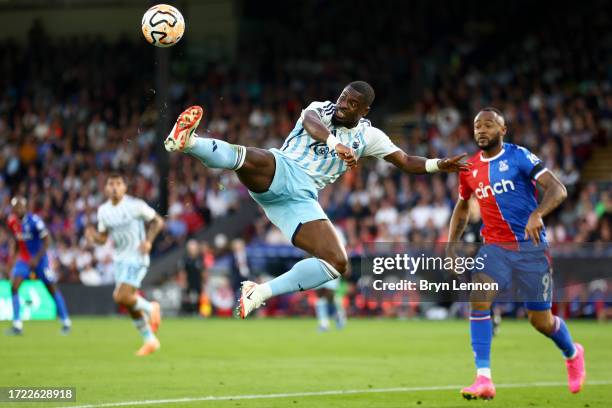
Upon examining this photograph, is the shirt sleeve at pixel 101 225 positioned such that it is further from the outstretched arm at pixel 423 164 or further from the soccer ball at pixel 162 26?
the outstretched arm at pixel 423 164

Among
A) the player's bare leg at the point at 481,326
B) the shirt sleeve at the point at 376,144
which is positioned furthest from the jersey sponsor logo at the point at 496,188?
the shirt sleeve at the point at 376,144

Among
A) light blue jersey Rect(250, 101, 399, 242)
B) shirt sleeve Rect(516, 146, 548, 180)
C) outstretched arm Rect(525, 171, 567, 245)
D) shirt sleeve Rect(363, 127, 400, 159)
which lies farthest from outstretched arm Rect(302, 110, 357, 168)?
shirt sleeve Rect(516, 146, 548, 180)

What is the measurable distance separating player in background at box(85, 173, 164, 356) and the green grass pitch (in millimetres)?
630

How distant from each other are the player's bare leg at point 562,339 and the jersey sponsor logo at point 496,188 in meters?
1.15

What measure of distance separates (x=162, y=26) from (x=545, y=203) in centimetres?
410

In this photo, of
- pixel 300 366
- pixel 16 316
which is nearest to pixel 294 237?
pixel 300 366

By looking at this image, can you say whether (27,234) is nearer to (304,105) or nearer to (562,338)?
(562,338)

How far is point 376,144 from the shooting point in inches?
397

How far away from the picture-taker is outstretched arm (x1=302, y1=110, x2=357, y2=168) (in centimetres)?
881

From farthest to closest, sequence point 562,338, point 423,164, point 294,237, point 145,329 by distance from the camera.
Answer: point 145,329 < point 562,338 < point 423,164 < point 294,237

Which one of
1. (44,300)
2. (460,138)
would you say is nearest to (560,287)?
(460,138)

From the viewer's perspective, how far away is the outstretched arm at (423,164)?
31.2 ft

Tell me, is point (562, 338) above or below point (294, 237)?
below

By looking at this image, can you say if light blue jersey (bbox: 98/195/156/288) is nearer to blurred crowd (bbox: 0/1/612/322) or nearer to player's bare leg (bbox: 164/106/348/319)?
player's bare leg (bbox: 164/106/348/319)
